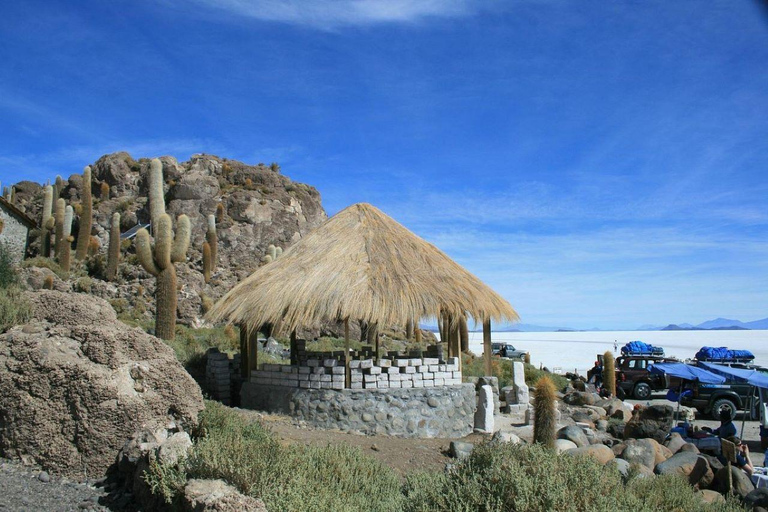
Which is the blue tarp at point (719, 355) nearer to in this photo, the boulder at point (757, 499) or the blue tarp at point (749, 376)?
the blue tarp at point (749, 376)

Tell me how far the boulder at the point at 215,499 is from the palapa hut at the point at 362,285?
617 cm

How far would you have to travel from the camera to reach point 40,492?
20.8ft

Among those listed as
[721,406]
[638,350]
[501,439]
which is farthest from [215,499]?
[638,350]

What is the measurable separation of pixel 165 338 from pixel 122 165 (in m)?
31.4

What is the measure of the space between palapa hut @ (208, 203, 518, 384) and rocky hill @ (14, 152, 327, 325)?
853 inches

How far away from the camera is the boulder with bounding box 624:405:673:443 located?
469 inches

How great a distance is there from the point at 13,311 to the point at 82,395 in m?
2.21

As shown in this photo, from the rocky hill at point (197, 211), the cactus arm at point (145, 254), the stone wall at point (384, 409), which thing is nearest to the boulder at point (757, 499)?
the stone wall at point (384, 409)

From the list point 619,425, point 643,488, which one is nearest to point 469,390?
point 619,425

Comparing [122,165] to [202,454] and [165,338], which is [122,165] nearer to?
[165,338]

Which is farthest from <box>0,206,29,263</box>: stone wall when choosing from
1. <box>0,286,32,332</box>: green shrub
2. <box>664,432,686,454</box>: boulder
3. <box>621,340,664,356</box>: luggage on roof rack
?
<box>664,432,686,454</box>: boulder

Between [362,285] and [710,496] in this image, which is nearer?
[710,496]

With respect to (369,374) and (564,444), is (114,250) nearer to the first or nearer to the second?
(369,374)

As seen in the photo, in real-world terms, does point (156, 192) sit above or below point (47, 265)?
above
